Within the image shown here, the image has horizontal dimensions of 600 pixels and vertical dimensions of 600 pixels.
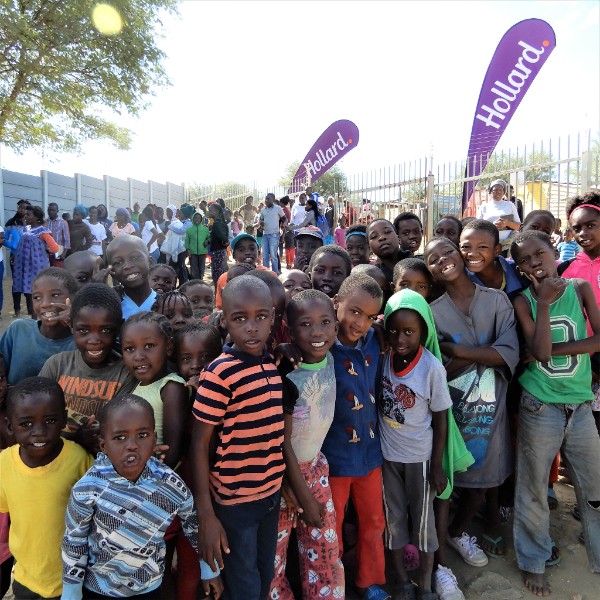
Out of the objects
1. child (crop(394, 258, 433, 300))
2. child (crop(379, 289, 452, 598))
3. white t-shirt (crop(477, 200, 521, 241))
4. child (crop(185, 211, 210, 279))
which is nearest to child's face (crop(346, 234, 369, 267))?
child (crop(394, 258, 433, 300))

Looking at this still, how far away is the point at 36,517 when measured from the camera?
182 cm

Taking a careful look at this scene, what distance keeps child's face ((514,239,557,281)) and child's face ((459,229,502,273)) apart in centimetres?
18

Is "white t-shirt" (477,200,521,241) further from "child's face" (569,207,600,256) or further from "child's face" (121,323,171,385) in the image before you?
"child's face" (121,323,171,385)

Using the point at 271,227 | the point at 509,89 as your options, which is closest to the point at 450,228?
the point at 509,89

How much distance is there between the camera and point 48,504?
183 centimetres

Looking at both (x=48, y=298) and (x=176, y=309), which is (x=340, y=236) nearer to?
(x=176, y=309)

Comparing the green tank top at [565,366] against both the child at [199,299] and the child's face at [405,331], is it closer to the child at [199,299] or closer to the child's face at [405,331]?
the child's face at [405,331]

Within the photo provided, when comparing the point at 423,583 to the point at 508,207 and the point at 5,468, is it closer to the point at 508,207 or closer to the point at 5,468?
the point at 5,468

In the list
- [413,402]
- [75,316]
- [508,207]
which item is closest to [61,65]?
[508,207]

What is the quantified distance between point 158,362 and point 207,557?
790 mm

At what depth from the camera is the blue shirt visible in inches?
66.5

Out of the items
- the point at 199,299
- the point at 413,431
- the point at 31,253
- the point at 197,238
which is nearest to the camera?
the point at 413,431

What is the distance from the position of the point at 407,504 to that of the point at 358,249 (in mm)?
1988

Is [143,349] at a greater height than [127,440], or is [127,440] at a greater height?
[143,349]
